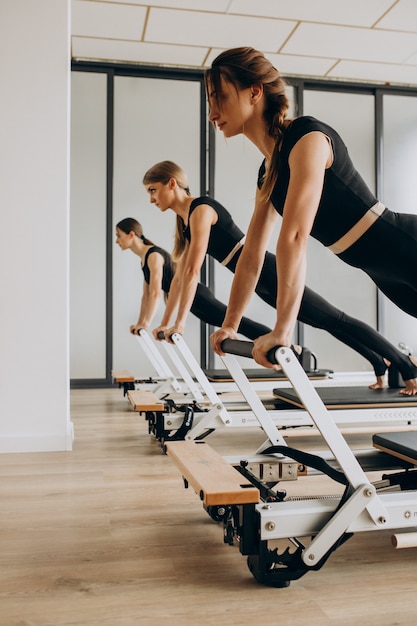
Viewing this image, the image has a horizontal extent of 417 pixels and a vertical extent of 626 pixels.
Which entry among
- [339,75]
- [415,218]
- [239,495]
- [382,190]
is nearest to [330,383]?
[415,218]

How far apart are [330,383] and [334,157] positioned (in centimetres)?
261

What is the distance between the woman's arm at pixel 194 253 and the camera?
301 centimetres

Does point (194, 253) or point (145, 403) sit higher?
point (194, 253)

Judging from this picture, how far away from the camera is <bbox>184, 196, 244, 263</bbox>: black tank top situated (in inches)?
123

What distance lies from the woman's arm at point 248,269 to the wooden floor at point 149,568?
57cm

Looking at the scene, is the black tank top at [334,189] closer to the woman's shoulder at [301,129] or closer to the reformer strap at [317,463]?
the woman's shoulder at [301,129]

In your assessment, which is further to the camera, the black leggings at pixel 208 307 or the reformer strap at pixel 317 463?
the black leggings at pixel 208 307

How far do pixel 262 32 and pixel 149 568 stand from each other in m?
4.62

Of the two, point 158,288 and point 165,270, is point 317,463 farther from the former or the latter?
point 165,270

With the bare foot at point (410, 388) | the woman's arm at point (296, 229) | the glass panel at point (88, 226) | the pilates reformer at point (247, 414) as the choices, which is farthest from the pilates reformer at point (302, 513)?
the glass panel at point (88, 226)

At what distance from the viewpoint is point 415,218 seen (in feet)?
5.52

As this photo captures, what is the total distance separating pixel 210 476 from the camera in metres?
1.57

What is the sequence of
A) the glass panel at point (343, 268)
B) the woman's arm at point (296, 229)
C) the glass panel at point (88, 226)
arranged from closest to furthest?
the woman's arm at point (296, 229) → the glass panel at point (88, 226) → the glass panel at point (343, 268)

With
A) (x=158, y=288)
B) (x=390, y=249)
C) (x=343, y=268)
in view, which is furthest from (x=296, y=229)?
(x=343, y=268)
